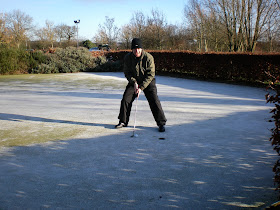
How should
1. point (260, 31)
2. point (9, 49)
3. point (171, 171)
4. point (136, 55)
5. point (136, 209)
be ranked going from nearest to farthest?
1. point (136, 209)
2. point (171, 171)
3. point (136, 55)
4. point (9, 49)
5. point (260, 31)

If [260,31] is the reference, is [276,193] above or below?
below

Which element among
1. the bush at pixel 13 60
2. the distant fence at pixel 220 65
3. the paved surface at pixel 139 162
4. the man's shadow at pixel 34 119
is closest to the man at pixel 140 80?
the paved surface at pixel 139 162

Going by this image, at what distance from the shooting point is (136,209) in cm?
308

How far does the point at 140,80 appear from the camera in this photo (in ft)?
20.8

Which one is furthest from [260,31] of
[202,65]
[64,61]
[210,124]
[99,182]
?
[99,182]

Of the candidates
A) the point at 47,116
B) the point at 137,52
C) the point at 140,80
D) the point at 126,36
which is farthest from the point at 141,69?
the point at 126,36

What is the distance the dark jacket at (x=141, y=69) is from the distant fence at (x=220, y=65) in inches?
295

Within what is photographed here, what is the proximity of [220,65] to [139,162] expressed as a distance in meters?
13.1

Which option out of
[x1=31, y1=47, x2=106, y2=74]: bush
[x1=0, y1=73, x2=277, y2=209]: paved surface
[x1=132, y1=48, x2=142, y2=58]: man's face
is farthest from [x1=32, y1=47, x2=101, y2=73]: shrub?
[x1=132, y1=48, x2=142, y2=58]: man's face

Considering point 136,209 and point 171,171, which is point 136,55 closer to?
point 171,171

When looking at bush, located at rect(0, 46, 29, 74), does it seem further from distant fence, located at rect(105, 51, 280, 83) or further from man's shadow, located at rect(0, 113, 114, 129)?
man's shadow, located at rect(0, 113, 114, 129)

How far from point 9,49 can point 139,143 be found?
18.5 metres

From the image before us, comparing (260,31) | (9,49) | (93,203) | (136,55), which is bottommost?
(93,203)

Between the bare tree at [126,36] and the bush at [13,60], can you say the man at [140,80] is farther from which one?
the bare tree at [126,36]
